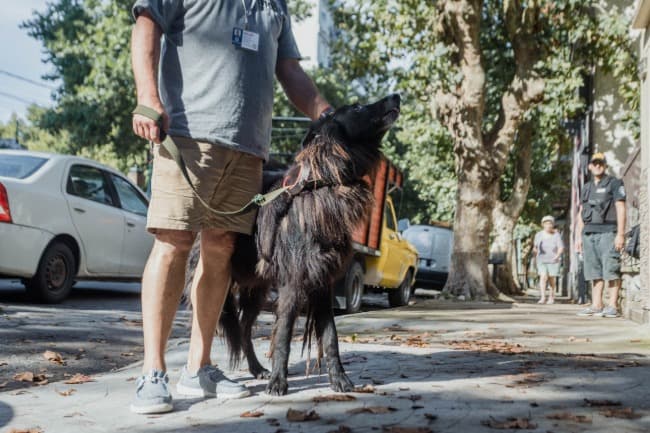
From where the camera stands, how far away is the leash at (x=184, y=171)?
10.3 ft

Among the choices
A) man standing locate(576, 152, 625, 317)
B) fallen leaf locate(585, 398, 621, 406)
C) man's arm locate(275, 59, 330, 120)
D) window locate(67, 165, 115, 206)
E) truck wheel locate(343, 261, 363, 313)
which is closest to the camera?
fallen leaf locate(585, 398, 621, 406)

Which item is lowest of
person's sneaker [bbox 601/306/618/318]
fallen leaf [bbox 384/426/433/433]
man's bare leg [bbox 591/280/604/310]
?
fallen leaf [bbox 384/426/433/433]

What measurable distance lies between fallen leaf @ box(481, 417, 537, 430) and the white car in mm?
6161

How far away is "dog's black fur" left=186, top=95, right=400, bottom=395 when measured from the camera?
357 cm

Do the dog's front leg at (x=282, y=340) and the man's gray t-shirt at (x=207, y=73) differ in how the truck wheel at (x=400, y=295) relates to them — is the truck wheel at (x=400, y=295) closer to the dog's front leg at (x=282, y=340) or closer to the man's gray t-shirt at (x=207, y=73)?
the dog's front leg at (x=282, y=340)

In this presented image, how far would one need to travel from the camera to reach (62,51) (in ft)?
81.3

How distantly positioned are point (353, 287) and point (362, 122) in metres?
6.96

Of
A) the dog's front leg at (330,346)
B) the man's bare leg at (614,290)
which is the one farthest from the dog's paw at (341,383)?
the man's bare leg at (614,290)

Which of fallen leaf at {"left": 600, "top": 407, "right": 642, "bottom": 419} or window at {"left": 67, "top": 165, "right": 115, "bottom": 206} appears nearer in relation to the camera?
fallen leaf at {"left": 600, "top": 407, "right": 642, "bottom": 419}

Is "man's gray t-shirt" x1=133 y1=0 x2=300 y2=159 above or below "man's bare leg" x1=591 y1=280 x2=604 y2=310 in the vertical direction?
above

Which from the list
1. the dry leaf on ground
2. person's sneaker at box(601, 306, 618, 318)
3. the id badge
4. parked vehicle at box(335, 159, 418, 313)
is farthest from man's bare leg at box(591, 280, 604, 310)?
the dry leaf on ground

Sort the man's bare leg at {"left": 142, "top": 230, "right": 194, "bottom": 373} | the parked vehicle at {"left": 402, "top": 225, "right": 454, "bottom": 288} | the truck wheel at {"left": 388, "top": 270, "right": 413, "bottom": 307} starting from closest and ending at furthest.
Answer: the man's bare leg at {"left": 142, "top": 230, "right": 194, "bottom": 373}, the truck wheel at {"left": 388, "top": 270, "right": 413, "bottom": 307}, the parked vehicle at {"left": 402, "top": 225, "right": 454, "bottom": 288}

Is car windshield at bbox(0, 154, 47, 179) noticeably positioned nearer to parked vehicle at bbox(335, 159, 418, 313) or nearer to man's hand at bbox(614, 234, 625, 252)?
parked vehicle at bbox(335, 159, 418, 313)

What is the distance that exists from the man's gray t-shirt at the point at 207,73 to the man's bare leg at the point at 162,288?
1.63 feet
